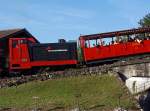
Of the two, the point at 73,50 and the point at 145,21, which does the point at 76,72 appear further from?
the point at 145,21

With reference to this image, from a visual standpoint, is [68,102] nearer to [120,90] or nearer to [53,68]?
[120,90]

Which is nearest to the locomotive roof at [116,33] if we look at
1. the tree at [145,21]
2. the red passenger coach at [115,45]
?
the red passenger coach at [115,45]

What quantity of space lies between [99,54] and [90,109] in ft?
56.3

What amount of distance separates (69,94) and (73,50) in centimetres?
1104

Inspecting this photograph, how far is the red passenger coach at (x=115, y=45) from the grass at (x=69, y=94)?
5.86 m

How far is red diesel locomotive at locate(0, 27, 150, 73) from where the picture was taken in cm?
4025

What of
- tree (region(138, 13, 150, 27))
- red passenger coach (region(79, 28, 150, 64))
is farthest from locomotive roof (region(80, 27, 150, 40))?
tree (region(138, 13, 150, 27))

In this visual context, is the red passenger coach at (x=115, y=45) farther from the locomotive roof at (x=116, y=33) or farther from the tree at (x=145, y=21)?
the tree at (x=145, y=21)

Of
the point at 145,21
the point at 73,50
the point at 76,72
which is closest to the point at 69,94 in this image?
the point at 76,72

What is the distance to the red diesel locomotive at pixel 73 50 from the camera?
132ft

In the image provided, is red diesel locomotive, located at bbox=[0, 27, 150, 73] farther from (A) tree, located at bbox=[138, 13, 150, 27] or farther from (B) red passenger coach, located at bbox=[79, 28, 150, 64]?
(A) tree, located at bbox=[138, 13, 150, 27]

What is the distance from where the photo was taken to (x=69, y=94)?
30578mm

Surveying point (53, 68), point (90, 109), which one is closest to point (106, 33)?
point (53, 68)

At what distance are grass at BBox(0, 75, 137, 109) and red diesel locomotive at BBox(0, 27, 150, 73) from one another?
585cm
